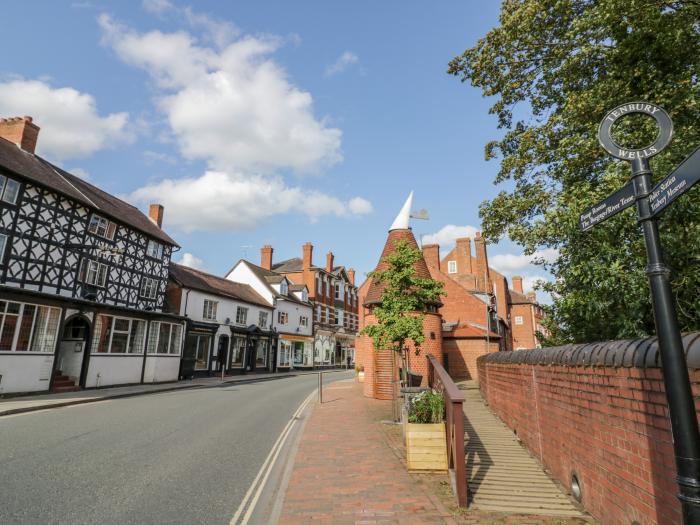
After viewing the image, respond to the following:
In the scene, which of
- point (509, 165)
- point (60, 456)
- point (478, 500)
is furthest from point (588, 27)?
point (60, 456)

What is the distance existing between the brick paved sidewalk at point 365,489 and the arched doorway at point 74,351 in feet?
50.9

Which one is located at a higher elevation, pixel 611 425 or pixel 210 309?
pixel 210 309

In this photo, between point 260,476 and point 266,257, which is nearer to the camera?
point 260,476

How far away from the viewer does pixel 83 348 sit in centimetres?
2008

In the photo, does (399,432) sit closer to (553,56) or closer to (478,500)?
(478,500)

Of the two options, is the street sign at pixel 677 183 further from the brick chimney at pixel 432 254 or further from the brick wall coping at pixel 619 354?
the brick chimney at pixel 432 254

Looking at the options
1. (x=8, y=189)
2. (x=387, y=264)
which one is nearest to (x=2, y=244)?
(x=8, y=189)

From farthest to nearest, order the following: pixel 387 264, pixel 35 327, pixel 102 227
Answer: pixel 102 227
pixel 387 264
pixel 35 327

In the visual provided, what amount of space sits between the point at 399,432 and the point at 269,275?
3524 centimetres

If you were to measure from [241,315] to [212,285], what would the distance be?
367 cm

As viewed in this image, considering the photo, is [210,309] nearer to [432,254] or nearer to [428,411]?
[432,254]

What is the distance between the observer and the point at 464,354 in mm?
28094

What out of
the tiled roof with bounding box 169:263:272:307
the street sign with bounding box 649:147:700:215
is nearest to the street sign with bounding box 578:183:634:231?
the street sign with bounding box 649:147:700:215

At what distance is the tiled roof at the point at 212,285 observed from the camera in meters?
29.1
